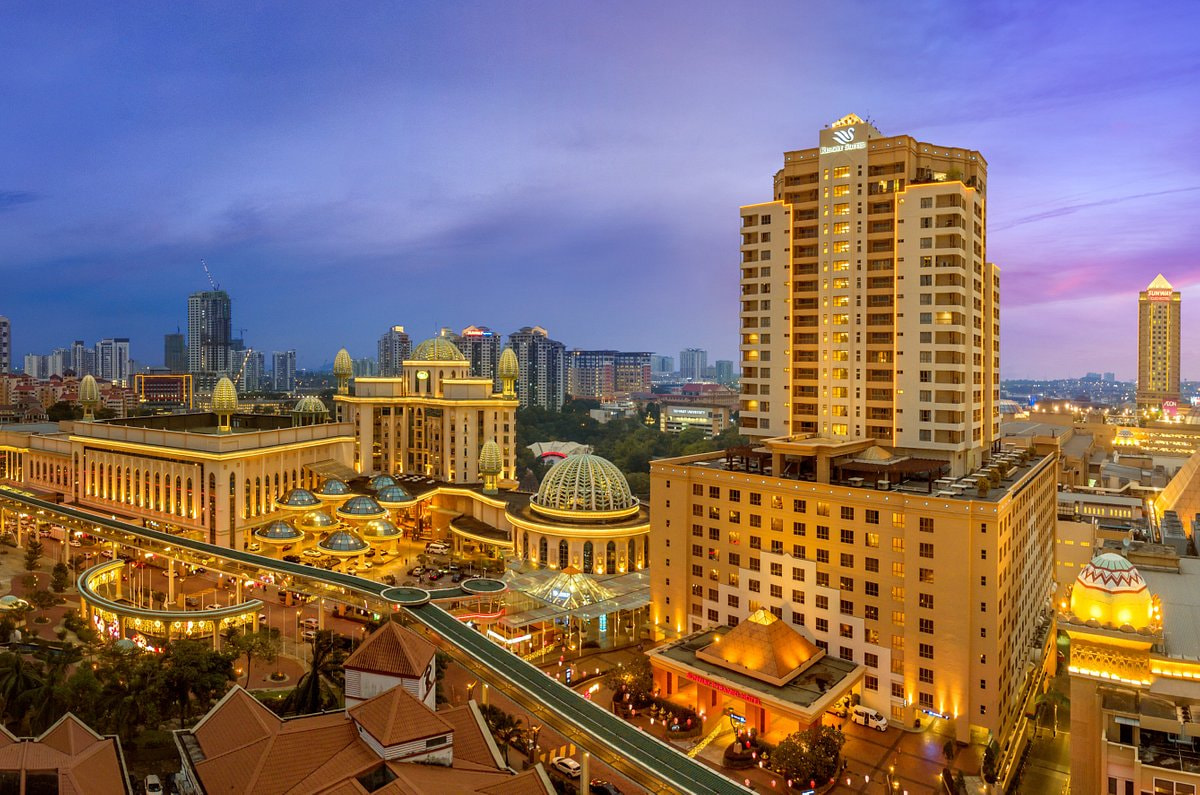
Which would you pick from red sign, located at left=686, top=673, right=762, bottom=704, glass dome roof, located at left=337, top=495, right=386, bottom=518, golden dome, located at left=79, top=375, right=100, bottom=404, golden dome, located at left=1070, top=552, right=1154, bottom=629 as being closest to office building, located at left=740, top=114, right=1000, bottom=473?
golden dome, located at left=1070, top=552, right=1154, bottom=629

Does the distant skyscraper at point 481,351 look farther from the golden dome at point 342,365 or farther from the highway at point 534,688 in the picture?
the highway at point 534,688

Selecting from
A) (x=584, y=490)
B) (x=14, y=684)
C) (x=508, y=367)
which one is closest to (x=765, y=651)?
(x=584, y=490)

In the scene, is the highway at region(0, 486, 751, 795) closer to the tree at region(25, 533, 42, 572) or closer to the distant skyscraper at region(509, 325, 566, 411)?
the tree at region(25, 533, 42, 572)

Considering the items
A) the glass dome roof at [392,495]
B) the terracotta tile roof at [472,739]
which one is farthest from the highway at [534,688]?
the glass dome roof at [392,495]

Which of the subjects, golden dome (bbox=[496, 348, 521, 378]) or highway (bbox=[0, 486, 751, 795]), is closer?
highway (bbox=[0, 486, 751, 795])

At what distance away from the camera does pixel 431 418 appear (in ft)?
242

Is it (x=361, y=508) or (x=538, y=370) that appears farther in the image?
(x=538, y=370)

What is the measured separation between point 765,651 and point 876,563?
22.1 ft

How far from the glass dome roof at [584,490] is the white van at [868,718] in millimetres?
20578

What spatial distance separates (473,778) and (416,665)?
3936 mm

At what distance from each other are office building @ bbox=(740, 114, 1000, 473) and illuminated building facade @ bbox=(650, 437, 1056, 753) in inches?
129

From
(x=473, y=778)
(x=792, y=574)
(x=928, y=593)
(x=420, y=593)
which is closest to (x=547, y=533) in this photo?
(x=420, y=593)

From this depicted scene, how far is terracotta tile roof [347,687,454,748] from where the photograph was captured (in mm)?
20438

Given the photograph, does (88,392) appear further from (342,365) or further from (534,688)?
(534,688)
